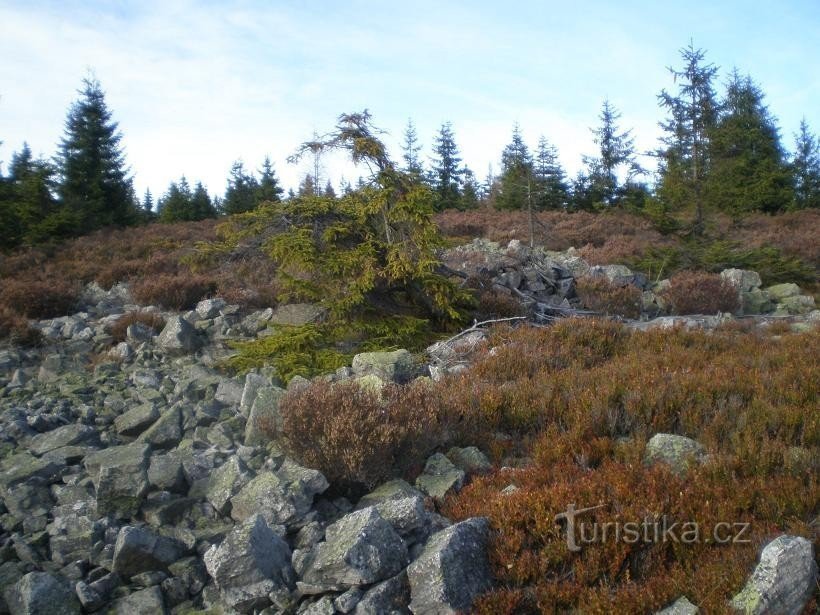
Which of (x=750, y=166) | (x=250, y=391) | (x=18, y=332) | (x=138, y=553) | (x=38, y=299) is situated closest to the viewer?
(x=138, y=553)

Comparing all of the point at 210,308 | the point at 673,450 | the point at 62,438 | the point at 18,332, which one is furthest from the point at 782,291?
the point at 18,332

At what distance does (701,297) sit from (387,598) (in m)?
11.0

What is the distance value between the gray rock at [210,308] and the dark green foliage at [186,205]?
63.5 feet

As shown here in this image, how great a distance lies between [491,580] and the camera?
3.38m

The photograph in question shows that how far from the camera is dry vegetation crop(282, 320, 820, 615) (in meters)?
3.29

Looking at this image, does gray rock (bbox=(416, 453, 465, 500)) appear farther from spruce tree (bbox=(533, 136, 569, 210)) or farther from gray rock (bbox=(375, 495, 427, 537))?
spruce tree (bbox=(533, 136, 569, 210))

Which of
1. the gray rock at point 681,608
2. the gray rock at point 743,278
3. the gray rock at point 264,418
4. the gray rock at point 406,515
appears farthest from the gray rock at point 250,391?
the gray rock at point 743,278

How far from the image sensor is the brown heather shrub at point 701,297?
1223cm

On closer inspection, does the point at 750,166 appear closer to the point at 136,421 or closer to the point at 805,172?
the point at 805,172

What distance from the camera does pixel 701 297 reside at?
40.4 ft

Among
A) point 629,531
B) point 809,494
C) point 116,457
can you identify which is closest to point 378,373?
point 116,457

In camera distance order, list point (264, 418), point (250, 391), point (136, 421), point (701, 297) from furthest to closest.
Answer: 1. point (701, 297)
2. point (250, 391)
3. point (136, 421)
4. point (264, 418)

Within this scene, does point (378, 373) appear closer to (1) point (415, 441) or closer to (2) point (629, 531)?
(1) point (415, 441)

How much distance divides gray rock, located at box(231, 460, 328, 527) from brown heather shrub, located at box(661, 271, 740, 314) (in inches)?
394
